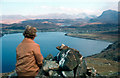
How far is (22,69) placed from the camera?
3000mm

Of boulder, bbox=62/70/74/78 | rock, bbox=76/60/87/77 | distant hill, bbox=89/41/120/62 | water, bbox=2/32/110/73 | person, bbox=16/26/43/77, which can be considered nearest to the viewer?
person, bbox=16/26/43/77

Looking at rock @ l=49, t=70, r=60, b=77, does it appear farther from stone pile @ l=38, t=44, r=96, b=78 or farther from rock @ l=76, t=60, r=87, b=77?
rock @ l=76, t=60, r=87, b=77

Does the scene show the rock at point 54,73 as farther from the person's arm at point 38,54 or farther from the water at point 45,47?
the water at point 45,47

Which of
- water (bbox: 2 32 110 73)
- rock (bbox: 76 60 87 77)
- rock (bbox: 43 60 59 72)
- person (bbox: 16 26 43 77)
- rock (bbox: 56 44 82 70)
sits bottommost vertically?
water (bbox: 2 32 110 73)

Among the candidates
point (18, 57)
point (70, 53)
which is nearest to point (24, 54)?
point (18, 57)

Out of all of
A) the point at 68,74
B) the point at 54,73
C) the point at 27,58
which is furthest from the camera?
the point at 54,73

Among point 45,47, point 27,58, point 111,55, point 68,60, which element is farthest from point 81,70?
point 45,47

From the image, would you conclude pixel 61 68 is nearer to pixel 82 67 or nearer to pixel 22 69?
pixel 82 67

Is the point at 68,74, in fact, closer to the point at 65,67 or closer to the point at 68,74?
the point at 68,74

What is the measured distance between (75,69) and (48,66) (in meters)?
0.92

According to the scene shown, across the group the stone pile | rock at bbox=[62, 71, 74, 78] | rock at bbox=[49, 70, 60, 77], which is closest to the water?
the stone pile

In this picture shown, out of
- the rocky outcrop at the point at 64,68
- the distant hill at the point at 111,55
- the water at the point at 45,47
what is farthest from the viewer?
the water at the point at 45,47

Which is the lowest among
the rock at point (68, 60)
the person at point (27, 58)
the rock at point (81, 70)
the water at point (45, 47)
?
the water at point (45, 47)

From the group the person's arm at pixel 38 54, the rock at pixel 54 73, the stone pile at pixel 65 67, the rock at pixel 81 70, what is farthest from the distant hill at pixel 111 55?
the person's arm at pixel 38 54
